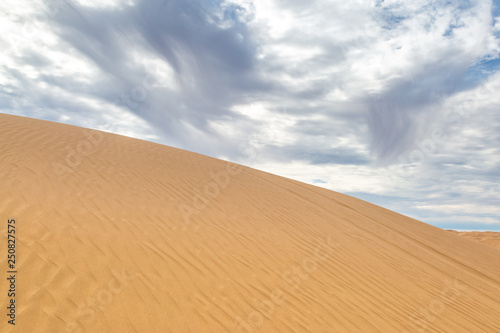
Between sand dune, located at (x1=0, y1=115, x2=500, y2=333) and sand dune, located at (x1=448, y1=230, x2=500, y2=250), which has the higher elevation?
sand dune, located at (x1=448, y1=230, x2=500, y2=250)

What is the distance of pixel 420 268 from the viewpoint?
7.19 meters

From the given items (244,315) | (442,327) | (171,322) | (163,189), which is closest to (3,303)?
(171,322)

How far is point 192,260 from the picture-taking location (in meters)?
4.67

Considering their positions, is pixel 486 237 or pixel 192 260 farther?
pixel 486 237

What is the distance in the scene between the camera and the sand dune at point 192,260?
3.64m

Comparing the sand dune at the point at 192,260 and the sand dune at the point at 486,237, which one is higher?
the sand dune at the point at 486,237

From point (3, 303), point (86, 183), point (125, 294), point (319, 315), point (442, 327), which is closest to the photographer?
point (3, 303)

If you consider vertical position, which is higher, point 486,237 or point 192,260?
point 486,237

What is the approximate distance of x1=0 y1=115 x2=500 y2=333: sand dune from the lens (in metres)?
3.64

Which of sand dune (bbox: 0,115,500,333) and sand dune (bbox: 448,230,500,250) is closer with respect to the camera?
sand dune (bbox: 0,115,500,333)

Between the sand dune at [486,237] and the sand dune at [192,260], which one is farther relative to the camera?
the sand dune at [486,237]

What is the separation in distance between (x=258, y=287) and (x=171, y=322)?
4.56ft

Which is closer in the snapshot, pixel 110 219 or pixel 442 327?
pixel 442 327

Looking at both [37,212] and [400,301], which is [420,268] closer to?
[400,301]
